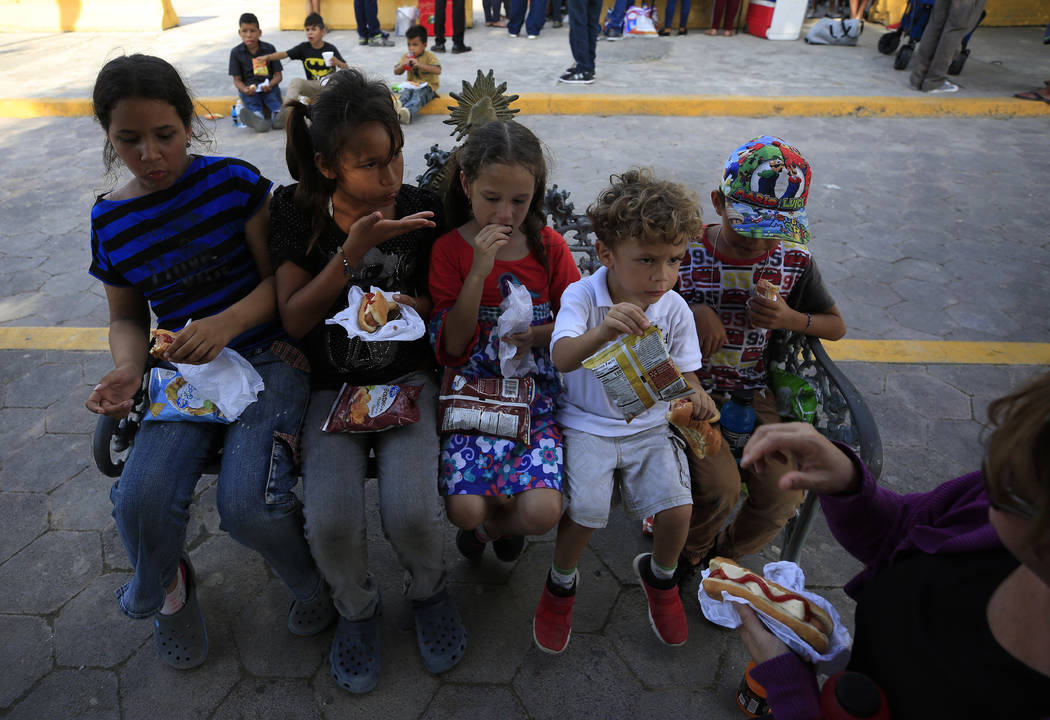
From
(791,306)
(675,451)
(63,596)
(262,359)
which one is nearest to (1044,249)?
(791,306)

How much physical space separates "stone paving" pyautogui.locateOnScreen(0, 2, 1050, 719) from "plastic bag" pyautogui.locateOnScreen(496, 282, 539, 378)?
30.1 inches

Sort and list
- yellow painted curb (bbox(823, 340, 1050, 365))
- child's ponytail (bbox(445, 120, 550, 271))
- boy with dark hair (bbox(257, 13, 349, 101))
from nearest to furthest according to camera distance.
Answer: child's ponytail (bbox(445, 120, 550, 271))
yellow painted curb (bbox(823, 340, 1050, 365))
boy with dark hair (bbox(257, 13, 349, 101))

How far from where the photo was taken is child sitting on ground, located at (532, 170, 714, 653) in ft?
5.89

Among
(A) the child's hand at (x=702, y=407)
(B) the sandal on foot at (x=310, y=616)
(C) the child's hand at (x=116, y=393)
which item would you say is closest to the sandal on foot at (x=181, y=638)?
(B) the sandal on foot at (x=310, y=616)

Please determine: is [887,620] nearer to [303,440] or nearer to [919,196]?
[303,440]

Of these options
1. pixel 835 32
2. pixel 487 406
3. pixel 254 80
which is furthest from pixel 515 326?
pixel 835 32

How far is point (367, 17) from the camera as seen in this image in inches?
398

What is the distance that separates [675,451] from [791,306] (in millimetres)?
648

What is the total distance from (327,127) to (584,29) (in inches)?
266

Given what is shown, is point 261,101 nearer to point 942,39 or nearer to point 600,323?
point 600,323

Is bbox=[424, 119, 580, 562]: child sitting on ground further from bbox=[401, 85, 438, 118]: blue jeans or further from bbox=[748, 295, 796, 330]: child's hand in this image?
bbox=[401, 85, 438, 118]: blue jeans

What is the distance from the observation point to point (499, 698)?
75.4 inches

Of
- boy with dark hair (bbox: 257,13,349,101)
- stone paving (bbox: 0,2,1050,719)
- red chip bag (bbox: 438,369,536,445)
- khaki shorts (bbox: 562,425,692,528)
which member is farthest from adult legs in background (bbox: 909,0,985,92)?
red chip bag (bbox: 438,369,536,445)

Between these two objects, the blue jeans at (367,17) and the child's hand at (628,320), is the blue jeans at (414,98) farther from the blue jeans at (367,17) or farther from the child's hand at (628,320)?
the child's hand at (628,320)
